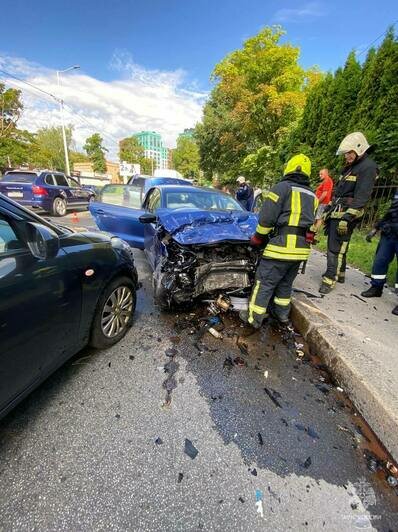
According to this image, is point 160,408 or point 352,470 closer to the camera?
point 352,470

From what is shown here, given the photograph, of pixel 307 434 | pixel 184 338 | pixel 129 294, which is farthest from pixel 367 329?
pixel 129 294

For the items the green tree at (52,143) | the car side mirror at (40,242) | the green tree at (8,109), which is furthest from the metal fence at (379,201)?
the green tree at (52,143)

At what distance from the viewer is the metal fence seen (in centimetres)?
674

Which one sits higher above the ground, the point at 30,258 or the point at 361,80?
the point at 361,80

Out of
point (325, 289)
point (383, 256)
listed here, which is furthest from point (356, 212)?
point (325, 289)

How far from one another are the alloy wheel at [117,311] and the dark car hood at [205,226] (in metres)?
0.82

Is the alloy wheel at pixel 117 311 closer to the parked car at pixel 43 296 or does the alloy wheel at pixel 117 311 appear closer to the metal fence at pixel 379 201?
the parked car at pixel 43 296

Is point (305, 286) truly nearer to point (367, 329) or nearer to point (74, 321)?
point (367, 329)

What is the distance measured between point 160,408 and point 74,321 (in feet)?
3.02

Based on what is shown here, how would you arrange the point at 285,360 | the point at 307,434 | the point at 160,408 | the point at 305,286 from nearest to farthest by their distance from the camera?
the point at 307,434
the point at 160,408
the point at 285,360
the point at 305,286

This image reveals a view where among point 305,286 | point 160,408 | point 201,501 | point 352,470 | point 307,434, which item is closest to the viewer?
point 201,501

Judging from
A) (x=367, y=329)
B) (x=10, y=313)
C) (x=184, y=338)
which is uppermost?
(x=10, y=313)

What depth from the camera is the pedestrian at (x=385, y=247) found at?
3422 mm

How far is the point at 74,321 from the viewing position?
6.72 feet
